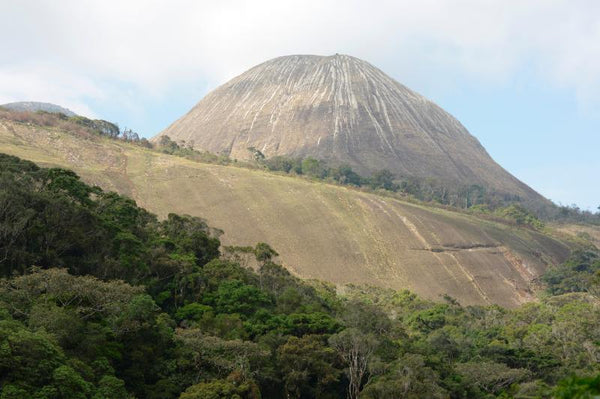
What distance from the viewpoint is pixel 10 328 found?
2391 cm

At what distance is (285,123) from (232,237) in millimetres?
97002

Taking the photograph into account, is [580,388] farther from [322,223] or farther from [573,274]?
[573,274]

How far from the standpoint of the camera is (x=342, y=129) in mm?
173375

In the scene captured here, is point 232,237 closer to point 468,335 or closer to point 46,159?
point 46,159

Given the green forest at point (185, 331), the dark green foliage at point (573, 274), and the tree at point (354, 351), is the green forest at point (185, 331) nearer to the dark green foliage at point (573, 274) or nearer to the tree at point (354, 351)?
the tree at point (354, 351)

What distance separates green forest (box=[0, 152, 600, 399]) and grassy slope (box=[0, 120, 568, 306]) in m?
25.2

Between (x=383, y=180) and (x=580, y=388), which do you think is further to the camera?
(x=383, y=180)

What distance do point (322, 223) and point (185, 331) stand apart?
59.4m

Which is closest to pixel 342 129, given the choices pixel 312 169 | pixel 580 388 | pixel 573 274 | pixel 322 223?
pixel 312 169

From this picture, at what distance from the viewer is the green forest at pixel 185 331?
26438 millimetres

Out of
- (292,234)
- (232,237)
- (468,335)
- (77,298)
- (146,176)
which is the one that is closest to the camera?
(77,298)

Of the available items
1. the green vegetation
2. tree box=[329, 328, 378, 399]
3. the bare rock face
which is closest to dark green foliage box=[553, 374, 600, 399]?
tree box=[329, 328, 378, 399]

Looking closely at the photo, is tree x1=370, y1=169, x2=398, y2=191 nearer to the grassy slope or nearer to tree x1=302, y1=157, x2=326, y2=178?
tree x1=302, y1=157, x2=326, y2=178

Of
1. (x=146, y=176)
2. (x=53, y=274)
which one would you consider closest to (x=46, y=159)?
(x=146, y=176)
